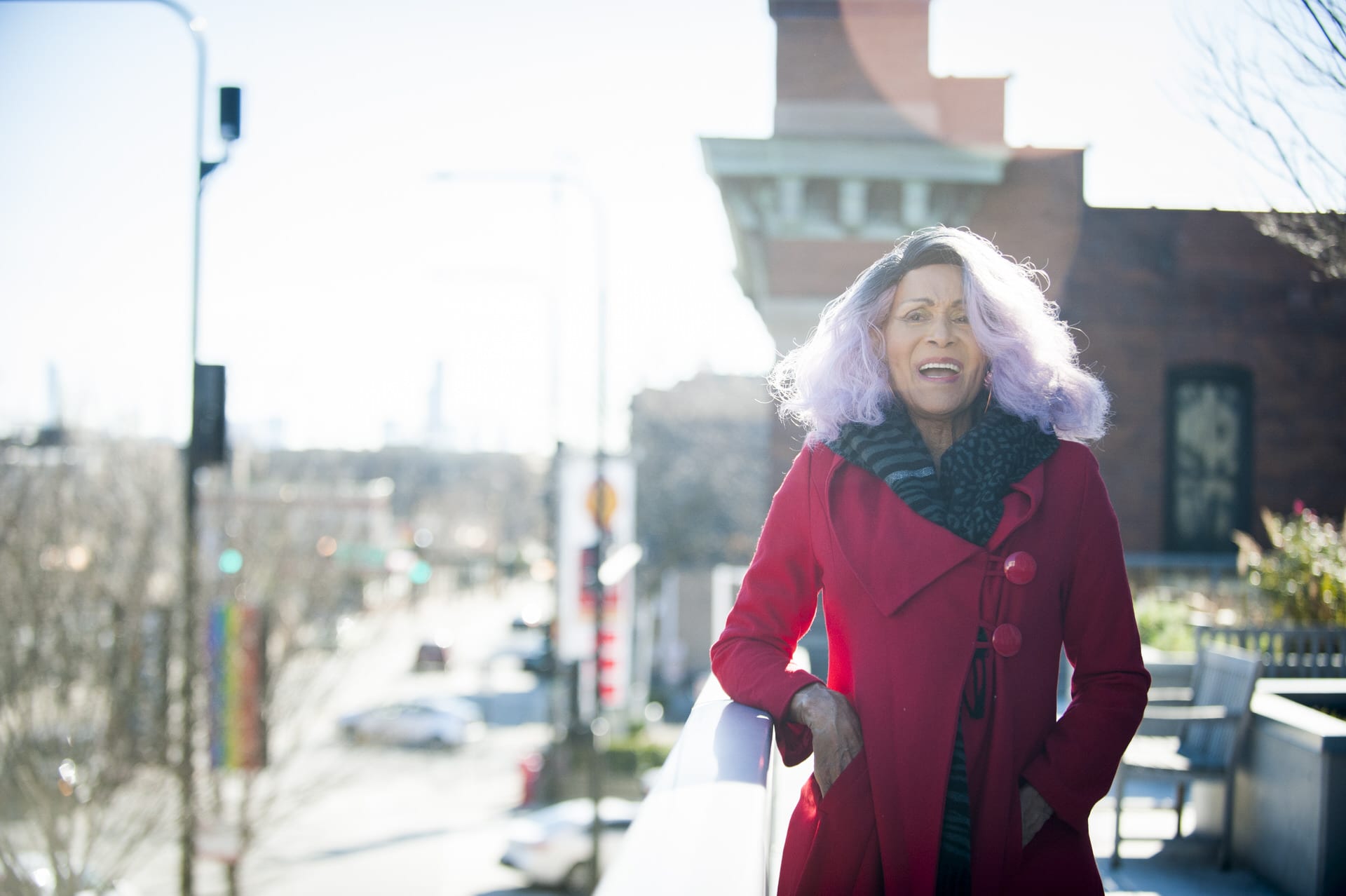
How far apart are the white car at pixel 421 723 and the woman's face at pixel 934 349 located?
2962cm

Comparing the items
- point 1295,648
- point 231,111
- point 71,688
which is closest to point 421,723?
point 71,688

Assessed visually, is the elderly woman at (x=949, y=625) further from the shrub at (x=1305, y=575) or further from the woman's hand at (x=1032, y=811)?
the shrub at (x=1305, y=575)

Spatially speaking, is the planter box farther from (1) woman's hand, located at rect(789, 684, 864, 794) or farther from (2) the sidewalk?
(1) woman's hand, located at rect(789, 684, 864, 794)

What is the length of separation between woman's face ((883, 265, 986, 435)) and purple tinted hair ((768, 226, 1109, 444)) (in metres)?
0.02

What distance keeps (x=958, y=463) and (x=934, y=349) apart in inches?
10.1

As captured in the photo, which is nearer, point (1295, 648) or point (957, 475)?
point (957, 475)

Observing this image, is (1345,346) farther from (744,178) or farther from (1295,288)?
(744,178)

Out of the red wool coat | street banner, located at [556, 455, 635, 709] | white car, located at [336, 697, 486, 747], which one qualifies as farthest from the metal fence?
white car, located at [336, 697, 486, 747]

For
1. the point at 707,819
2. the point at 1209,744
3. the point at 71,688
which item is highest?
the point at 707,819

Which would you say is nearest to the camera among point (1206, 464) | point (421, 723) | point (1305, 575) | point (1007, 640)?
point (1007, 640)

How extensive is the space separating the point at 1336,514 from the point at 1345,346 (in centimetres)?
166

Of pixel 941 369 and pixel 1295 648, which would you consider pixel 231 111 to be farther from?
pixel 1295 648

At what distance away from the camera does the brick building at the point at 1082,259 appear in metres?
10.1

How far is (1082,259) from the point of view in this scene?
1127cm
